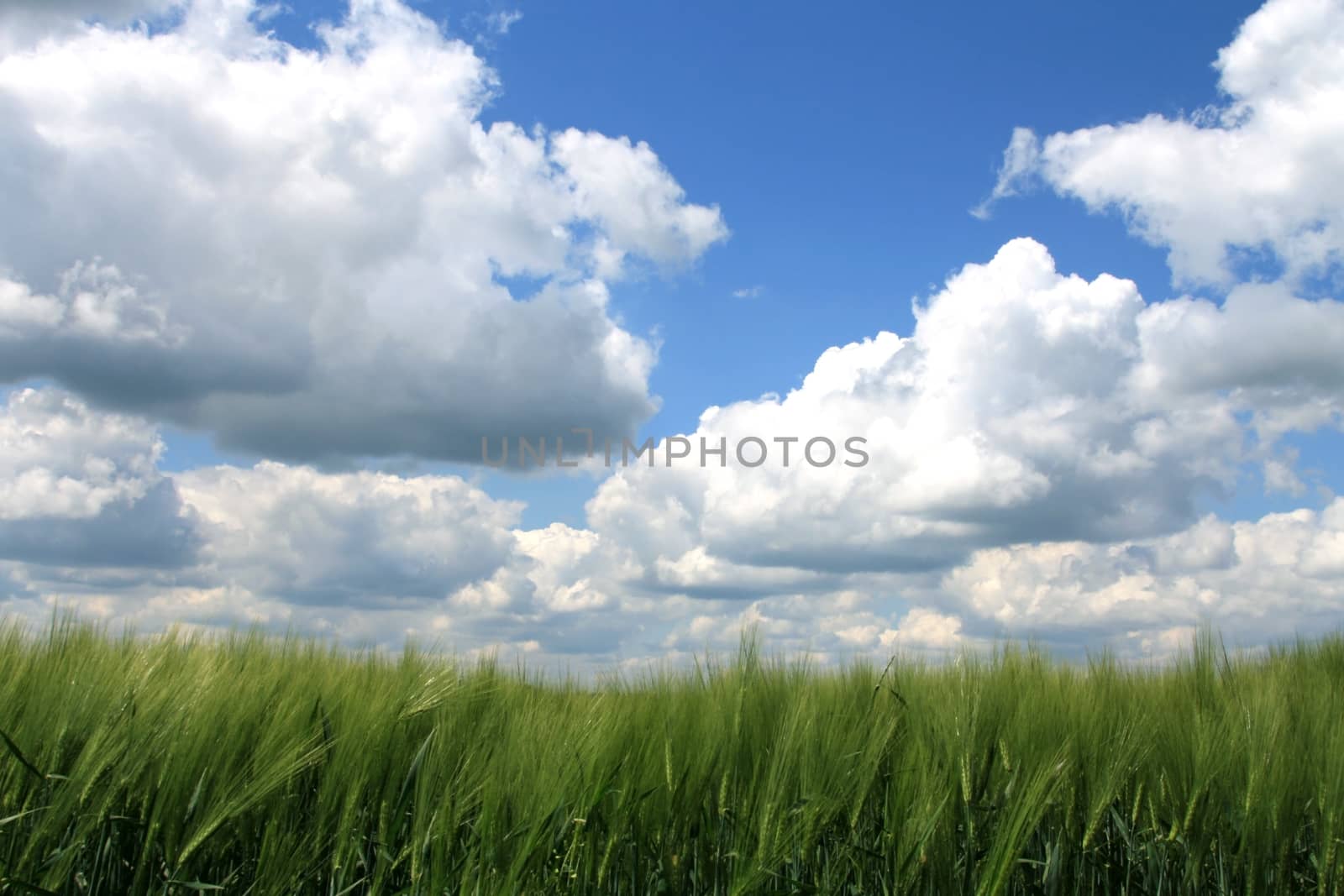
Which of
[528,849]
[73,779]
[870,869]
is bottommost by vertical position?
[870,869]

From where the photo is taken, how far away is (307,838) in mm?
3072

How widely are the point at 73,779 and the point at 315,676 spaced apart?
1851mm

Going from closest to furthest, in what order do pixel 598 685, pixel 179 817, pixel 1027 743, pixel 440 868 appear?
pixel 440 868, pixel 179 817, pixel 1027 743, pixel 598 685

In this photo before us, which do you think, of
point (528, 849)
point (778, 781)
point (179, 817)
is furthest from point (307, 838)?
point (778, 781)

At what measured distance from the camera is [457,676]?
486cm

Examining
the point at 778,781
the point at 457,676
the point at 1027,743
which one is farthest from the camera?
the point at 457,676

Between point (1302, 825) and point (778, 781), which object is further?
point (1302, 825)

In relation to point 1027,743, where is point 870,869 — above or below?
below

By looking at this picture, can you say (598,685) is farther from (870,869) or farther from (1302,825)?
(1302,825)

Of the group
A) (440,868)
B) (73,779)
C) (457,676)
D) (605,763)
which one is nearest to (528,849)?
(440,868)

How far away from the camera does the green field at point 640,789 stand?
116 inches

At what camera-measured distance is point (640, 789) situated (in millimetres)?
3260

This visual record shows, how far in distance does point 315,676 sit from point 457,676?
26.2 inches

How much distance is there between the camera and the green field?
9.66 feet
